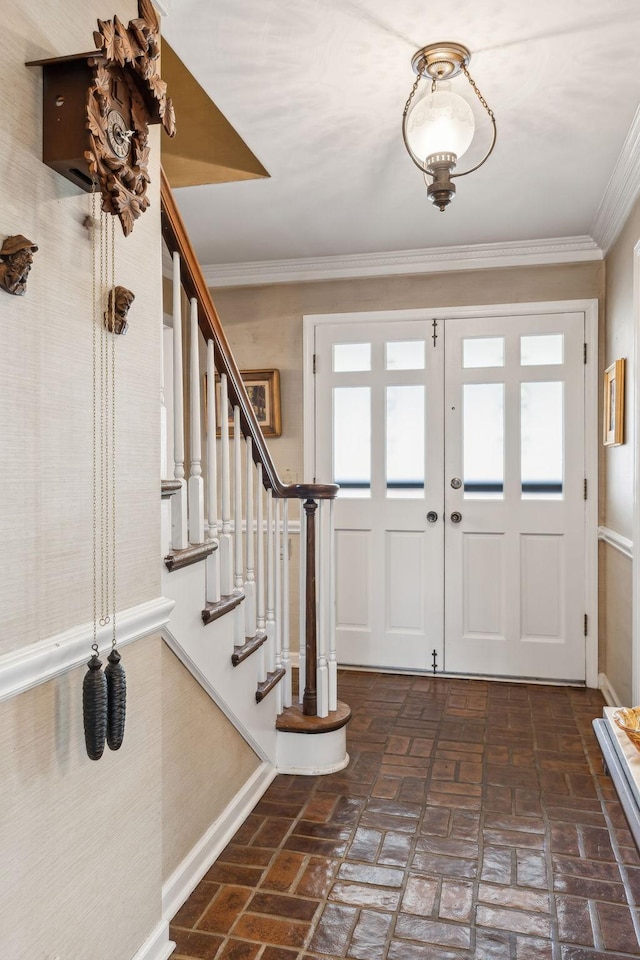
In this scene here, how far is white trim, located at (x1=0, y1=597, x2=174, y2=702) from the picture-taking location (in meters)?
→ 1.16

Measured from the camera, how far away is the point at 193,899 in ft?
6.28

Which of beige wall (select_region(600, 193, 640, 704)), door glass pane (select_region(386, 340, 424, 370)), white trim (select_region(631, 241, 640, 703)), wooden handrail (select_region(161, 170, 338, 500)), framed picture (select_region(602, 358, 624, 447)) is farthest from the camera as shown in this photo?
door glass pane (select_region(386, 340, 424, 370))

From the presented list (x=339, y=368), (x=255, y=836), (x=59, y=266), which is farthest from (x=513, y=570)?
(x=59, y=266)

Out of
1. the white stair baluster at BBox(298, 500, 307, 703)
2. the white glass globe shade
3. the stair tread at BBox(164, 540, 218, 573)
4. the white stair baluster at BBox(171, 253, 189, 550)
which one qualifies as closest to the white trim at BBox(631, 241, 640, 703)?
the white glass globe shade

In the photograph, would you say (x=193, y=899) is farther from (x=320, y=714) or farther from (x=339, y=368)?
(x=339, y=368)

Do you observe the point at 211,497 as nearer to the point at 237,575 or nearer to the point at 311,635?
the point at 237,575

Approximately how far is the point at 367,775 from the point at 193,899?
0.93m

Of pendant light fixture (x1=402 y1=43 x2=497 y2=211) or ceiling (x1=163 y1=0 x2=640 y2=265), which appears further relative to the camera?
pendant light fixture (x1=402 y1=43 x2=497 y2=211)

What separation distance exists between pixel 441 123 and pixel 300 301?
2157mm

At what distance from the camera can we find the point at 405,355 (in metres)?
4.00

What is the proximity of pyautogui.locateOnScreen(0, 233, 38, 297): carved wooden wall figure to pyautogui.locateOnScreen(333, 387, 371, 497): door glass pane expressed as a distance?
3.00m

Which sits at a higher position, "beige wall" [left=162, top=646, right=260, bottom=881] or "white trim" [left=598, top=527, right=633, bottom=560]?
"white trim" [left=598, top=527, right=633, bottom=560]

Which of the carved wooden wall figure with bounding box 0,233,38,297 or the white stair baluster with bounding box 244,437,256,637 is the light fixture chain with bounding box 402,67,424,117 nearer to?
the white stair baluster with bounding box 244,437,256,637

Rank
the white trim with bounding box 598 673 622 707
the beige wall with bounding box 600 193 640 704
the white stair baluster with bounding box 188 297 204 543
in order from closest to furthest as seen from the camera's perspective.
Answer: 1. the white stair baluster with bounding box 188 297 204 543
2. the beige wall with bounding box 600 193 640 704
3. the white trim with bounding box 598 673 622 707
